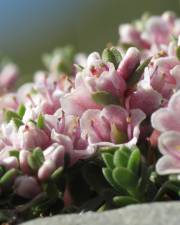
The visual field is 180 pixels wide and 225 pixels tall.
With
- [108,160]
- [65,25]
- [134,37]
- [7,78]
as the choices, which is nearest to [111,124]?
[108,160]

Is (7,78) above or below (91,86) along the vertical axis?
below

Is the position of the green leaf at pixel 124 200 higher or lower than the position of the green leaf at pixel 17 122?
lower

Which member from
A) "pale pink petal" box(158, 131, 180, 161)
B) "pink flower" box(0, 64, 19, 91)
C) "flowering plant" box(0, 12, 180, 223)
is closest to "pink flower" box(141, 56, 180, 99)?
"flowering plant" box(0, 12, 180, 223)

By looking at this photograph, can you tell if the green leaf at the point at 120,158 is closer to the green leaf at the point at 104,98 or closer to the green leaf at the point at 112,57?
the green leaf at the point at 104,98

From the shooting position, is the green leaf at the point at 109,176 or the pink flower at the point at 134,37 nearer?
the green leaf at the point at 109,176

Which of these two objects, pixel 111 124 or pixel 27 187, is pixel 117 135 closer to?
pixel 111 124

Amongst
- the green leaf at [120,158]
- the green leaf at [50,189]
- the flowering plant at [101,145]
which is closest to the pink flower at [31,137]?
the flowering plant at [101,145]
